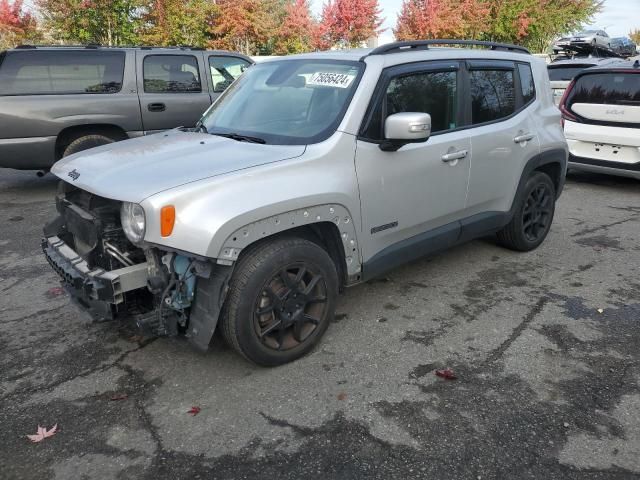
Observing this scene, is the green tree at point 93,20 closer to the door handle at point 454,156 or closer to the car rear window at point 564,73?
the car rear window at point 564,73

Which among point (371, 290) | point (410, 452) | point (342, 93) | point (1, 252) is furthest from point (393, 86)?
point (1, 252)

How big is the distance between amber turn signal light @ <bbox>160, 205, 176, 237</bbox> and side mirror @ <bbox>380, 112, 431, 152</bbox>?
143cm

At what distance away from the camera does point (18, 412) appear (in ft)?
9.46

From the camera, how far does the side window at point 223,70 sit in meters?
8.35

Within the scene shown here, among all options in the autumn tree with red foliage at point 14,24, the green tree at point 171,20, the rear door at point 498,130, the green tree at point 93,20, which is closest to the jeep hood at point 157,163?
the rear door at point 498,130

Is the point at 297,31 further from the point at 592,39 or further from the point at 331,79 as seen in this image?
the point at 331,79

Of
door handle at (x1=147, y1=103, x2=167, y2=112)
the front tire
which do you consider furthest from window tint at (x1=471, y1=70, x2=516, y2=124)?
door handle at (x1=147, y1=103, x2=167, y2=112)

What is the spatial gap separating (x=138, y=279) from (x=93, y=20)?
19.2m

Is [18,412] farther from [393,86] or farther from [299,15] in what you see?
[299,15]

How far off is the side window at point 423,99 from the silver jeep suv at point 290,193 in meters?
0.01

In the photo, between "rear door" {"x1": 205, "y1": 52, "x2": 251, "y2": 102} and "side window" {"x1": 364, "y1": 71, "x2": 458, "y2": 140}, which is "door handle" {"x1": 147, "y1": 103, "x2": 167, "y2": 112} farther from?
"side window" {"x1": 364, "y1": 71, "x2": 458, "y2": 140}

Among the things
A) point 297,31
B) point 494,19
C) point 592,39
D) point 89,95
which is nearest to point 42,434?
point 89,95

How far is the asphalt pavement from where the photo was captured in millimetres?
2520

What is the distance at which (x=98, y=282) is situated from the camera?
286 centimetres
